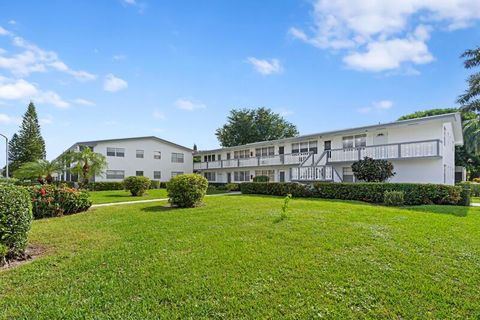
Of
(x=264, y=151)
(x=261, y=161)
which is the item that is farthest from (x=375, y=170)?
(x=264, y=151)

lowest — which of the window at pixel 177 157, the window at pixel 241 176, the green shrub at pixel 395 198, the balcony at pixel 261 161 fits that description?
the green shrub at pixel 395 198

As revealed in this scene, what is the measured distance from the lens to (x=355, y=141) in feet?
74.4

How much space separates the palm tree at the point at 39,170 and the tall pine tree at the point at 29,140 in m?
32.1

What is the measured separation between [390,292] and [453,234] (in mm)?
4677

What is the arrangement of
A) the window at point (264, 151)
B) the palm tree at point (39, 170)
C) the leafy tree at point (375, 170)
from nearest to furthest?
the leafy tree at point (375, 170) → the palm tree at point (39, 170) → the window at point (264, 151)

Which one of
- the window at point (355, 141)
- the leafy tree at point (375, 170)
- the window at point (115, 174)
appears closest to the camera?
the leafy tree at point (375, 170)

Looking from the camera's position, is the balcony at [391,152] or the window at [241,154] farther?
the window at [241,154]

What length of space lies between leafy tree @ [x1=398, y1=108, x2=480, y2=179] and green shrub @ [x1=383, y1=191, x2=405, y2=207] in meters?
25.5

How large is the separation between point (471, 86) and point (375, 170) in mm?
13503

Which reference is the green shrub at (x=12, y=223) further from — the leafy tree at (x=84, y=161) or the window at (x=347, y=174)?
the window at (x=347, y=174)

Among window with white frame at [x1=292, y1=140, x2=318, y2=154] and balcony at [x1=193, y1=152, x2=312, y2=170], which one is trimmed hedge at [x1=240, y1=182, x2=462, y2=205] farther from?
window with white frame at [x1=292, y1=140, x2=318, y2=154]

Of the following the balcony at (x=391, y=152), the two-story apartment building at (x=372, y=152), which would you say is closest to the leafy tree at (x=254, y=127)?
the two-story apartment building at (x=372, y=152)

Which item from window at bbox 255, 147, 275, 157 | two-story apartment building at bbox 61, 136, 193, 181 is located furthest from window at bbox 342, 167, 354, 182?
two-story apartment building at bbox 61, 136, 193, 181

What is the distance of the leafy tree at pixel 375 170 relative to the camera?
1800cm
